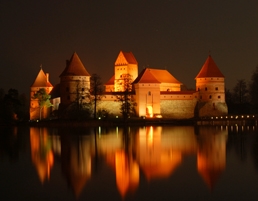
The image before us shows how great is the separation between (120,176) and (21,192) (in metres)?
2.94

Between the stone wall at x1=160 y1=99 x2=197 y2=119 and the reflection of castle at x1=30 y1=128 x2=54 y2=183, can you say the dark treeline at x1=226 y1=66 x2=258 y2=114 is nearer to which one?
the stone wall at x1=160 y1=99 x2=197 y2=119

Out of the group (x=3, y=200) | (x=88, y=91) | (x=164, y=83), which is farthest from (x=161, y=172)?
(x=164, y=83)

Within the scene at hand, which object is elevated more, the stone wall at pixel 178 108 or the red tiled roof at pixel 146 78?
the red tiled roof at pixel 146 78

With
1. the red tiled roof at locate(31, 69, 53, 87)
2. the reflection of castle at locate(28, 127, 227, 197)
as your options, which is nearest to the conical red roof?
the red tiled roof at locate(31, 69, 53, 87)

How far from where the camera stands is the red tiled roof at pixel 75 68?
4425cm

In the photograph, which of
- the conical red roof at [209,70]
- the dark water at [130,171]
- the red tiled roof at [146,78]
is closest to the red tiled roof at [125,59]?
the red tiled roof at [146,78]

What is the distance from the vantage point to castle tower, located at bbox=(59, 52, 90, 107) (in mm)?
43844

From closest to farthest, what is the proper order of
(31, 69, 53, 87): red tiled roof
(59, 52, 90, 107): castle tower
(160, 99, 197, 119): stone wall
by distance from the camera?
(59, 52, 90, 107): castle tower < (160, 99, 197, 119): stone wall < (31, 69, 53, 87): red tiled roof

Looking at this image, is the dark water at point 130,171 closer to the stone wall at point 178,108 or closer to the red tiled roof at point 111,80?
the stone wall at point 178,108

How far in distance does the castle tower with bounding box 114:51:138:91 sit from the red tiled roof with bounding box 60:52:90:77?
9522mm

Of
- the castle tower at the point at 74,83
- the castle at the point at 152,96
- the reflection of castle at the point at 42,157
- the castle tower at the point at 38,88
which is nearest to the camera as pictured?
the reflection of castle at the point at 42,157

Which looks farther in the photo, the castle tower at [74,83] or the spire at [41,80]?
the spire at [41,80]

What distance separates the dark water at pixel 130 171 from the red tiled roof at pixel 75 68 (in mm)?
21805

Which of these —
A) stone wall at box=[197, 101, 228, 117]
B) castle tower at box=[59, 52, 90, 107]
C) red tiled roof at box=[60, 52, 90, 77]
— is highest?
red tiled roof at box=[60, 52, 90, 77]
